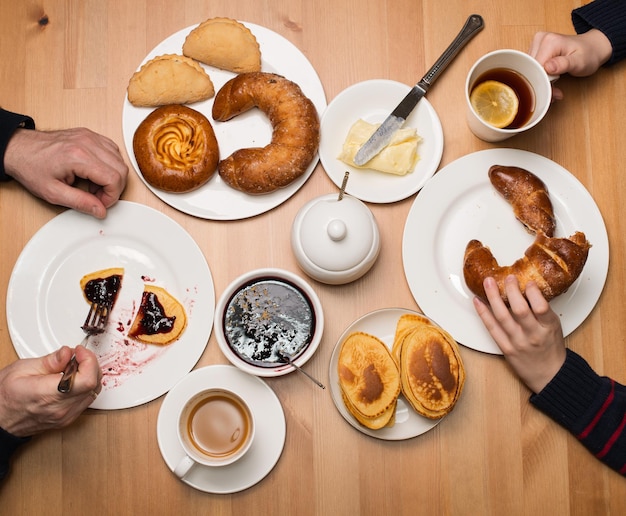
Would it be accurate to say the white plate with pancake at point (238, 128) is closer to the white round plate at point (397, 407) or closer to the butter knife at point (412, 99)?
the butter knife at point (412, 99)

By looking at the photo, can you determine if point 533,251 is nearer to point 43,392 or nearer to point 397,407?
point 397,407

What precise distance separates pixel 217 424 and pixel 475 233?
68cm

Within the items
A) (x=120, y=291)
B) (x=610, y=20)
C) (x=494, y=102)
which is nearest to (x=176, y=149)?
(x=120, y=291)

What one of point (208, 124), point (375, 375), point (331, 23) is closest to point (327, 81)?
point (331, 23)

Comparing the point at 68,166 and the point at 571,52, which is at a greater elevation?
the point at 571,52

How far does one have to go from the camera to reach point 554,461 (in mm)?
1236

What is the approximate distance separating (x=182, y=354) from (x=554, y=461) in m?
0.83

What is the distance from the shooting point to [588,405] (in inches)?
46.9

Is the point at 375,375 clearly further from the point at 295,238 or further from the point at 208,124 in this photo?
the point at 208,124

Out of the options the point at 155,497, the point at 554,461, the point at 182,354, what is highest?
the point at 182,354

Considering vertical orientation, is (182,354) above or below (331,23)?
below

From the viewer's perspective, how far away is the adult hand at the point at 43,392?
41.6 inches

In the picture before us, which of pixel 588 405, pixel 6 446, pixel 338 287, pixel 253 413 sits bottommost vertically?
pixel 6 446

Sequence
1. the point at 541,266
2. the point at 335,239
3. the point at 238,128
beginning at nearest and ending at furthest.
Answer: the point at 335,239, the point at 541,266, the point at 238,128
